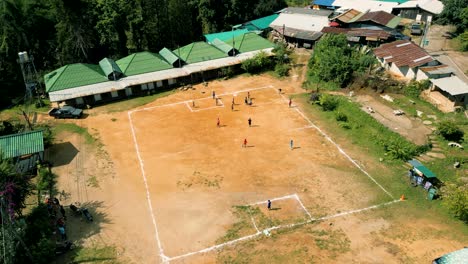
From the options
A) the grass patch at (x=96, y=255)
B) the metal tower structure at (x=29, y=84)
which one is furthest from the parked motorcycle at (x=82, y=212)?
the metal tower structure at (x=29, y=84)

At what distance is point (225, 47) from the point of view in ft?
190

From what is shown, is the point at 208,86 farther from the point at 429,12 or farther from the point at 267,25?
the point at 429,12

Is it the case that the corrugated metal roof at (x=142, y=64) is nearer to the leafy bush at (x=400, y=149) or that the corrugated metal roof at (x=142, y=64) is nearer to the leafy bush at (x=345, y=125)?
the leafy bush at (x=345, y=125)

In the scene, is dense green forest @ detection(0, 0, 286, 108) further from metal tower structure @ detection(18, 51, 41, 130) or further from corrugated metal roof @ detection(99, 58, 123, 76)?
corrugated metal roof @ detection(99, 58, 123, 76)

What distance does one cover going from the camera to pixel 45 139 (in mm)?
39062

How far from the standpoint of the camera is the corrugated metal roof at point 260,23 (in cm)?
6775

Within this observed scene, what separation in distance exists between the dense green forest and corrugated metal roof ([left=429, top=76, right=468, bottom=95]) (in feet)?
126

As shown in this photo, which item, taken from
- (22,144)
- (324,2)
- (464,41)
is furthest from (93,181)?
(324,2)

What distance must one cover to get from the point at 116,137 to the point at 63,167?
21.4 ft

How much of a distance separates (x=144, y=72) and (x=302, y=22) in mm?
29807

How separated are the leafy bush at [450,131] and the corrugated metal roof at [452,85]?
521 cm

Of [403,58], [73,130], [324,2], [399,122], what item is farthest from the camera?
[324,2]

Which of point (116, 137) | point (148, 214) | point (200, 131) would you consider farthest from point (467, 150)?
point (116, 137)

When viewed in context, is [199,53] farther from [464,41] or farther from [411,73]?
[464,41]
